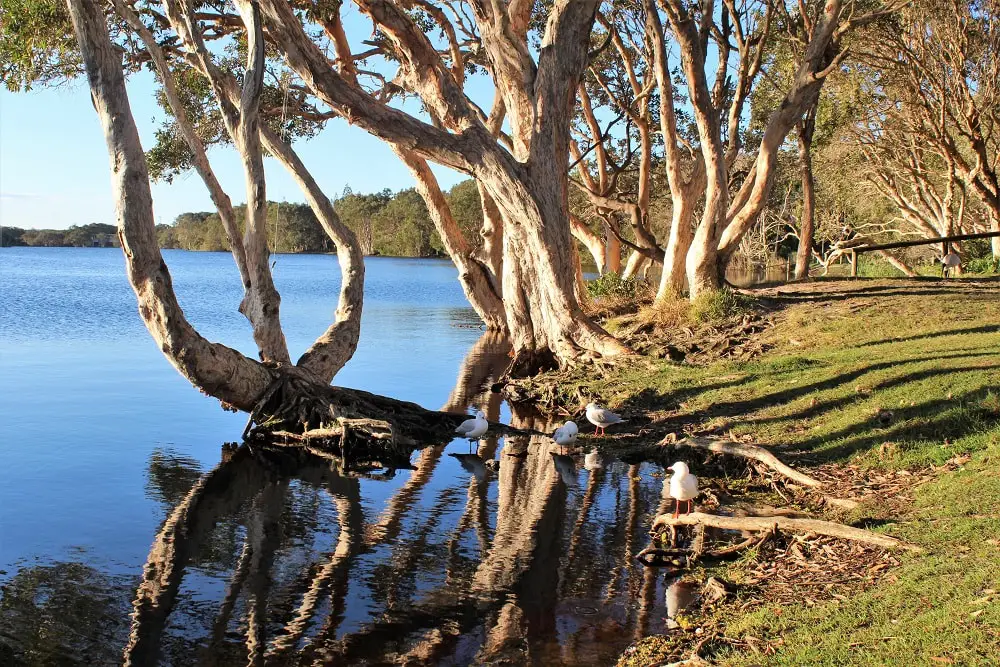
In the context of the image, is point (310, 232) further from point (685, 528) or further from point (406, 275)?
point (685, 528)

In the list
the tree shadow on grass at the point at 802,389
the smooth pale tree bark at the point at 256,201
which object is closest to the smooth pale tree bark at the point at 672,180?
the tree shadow on grass at the point at 802,389

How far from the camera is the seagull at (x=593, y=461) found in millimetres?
11130

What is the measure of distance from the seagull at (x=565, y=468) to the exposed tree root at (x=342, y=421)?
169cm

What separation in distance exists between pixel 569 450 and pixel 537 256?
14.8ft

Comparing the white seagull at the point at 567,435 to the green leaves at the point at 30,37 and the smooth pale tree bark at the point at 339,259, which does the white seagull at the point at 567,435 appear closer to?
the smooth pale tree bark at the point at 339,259

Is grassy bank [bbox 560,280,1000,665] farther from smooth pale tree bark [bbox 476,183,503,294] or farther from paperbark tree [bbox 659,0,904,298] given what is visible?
smooth pale tree bark [bbox 476,183,503,294]

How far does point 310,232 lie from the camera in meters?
120

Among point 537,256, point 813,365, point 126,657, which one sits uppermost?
point 537,256

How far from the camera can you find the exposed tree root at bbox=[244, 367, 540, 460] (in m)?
12.1

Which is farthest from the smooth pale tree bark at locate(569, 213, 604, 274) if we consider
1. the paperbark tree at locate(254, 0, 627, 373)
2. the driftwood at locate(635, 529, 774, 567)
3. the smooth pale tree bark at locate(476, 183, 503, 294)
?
the driftwood at locate(635, 529, 774, 567)

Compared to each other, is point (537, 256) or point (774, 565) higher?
point (537, 256)

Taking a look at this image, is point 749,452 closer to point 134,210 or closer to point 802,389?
point 802,389

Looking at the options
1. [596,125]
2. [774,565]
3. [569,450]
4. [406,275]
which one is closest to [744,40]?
[596,125]

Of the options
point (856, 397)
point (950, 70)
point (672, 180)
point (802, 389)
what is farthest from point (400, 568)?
point (950, 70)
